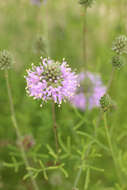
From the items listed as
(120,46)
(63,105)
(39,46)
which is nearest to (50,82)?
(120,46)

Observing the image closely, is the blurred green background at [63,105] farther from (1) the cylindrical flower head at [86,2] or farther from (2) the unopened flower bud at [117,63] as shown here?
(2) the unopened flower bud at [117,63]

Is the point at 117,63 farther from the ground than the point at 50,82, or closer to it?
farther from the ground

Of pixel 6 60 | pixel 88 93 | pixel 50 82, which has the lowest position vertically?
pixel 50 82

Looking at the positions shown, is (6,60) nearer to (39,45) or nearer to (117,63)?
(39,45)

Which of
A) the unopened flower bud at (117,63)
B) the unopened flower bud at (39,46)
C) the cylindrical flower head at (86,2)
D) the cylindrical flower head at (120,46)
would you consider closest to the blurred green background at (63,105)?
the unopened flower bud at (39,46)

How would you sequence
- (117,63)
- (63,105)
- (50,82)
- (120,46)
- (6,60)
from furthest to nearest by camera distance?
(63,105)
(6,60)
(120,46)
(117,63)
(50,82)

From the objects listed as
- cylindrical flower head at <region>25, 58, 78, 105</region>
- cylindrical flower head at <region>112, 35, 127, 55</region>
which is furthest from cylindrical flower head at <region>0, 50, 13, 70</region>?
cylindrical flower head at <region>112, 35, 127, 55</region>
